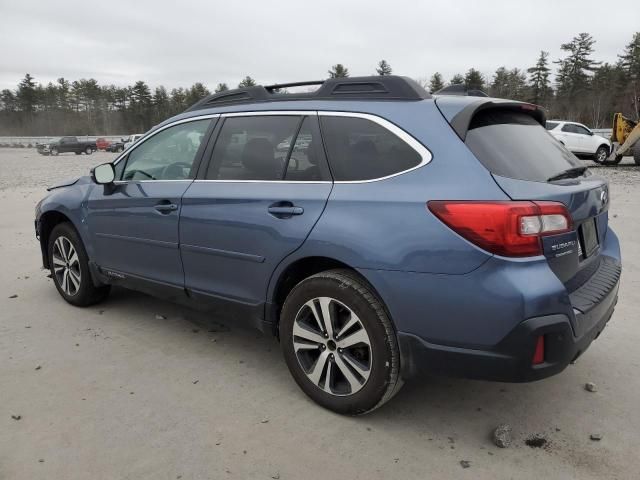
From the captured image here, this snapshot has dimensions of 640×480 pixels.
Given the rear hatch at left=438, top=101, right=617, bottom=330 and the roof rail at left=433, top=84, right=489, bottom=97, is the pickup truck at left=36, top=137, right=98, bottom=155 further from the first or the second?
the rear hatch at left=438, top=101, right=617, bottom=330

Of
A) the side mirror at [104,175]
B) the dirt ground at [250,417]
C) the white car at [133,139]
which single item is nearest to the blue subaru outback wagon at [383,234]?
the dirt ground at [250,417]

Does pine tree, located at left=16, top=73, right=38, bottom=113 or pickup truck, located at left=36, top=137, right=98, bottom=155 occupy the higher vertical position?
pine tree, located at left=16, top=73, right=38, bottom=113

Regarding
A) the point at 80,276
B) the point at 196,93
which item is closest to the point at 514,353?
the point at 80,276

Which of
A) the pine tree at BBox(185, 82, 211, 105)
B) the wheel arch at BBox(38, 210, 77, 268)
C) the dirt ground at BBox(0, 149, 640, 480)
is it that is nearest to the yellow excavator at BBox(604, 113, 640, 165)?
the dirt ground at BBox(0, 149, 640, 480)

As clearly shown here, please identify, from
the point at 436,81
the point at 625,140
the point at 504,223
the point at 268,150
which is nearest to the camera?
the point at 504,223

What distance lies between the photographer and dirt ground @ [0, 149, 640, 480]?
2469 millimetres

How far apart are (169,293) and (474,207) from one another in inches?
92.7

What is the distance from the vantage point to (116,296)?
197 inches

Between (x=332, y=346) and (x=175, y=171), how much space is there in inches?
71.0

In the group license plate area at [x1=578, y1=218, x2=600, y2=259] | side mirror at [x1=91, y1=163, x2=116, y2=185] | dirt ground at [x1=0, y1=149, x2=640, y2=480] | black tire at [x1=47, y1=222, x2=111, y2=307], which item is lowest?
dirt ground at [x1=0, y1=149, x2=640, y2=480]

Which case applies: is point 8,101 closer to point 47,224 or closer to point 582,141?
point 582,141

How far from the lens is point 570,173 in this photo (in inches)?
114

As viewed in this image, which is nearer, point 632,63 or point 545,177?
point 545,177

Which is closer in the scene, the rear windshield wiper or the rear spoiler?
the rear spoiler
